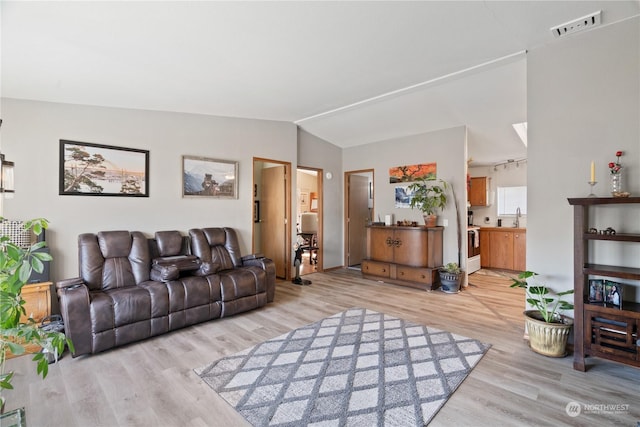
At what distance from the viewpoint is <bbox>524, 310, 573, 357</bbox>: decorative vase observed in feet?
8.69

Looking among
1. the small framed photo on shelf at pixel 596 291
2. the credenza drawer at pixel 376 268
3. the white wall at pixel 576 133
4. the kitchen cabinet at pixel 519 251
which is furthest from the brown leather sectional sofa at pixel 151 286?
the kitchen cabinet at pixel 519 251

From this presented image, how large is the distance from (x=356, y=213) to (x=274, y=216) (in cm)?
205

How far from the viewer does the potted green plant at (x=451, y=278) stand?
4715mm

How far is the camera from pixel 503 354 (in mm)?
2730

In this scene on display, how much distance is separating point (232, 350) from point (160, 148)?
273 centimetres

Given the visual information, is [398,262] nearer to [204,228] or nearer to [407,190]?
[407,190]

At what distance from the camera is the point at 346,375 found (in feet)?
7.79

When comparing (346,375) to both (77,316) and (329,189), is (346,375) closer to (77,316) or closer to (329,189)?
(77,316)

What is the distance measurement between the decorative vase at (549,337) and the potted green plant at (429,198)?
8.50 ft

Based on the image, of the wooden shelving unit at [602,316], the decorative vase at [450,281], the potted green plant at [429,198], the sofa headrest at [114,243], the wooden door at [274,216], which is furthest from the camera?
the wooden door at [274,216]

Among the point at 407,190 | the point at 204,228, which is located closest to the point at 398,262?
the point at 407,190

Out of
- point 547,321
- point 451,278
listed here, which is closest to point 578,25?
point 547,321

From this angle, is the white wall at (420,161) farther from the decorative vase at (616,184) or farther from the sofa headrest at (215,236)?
the sofa headrest at (215,236)

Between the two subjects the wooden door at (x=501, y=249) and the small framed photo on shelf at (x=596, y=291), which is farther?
the wooden door at (x=501, y=249)
